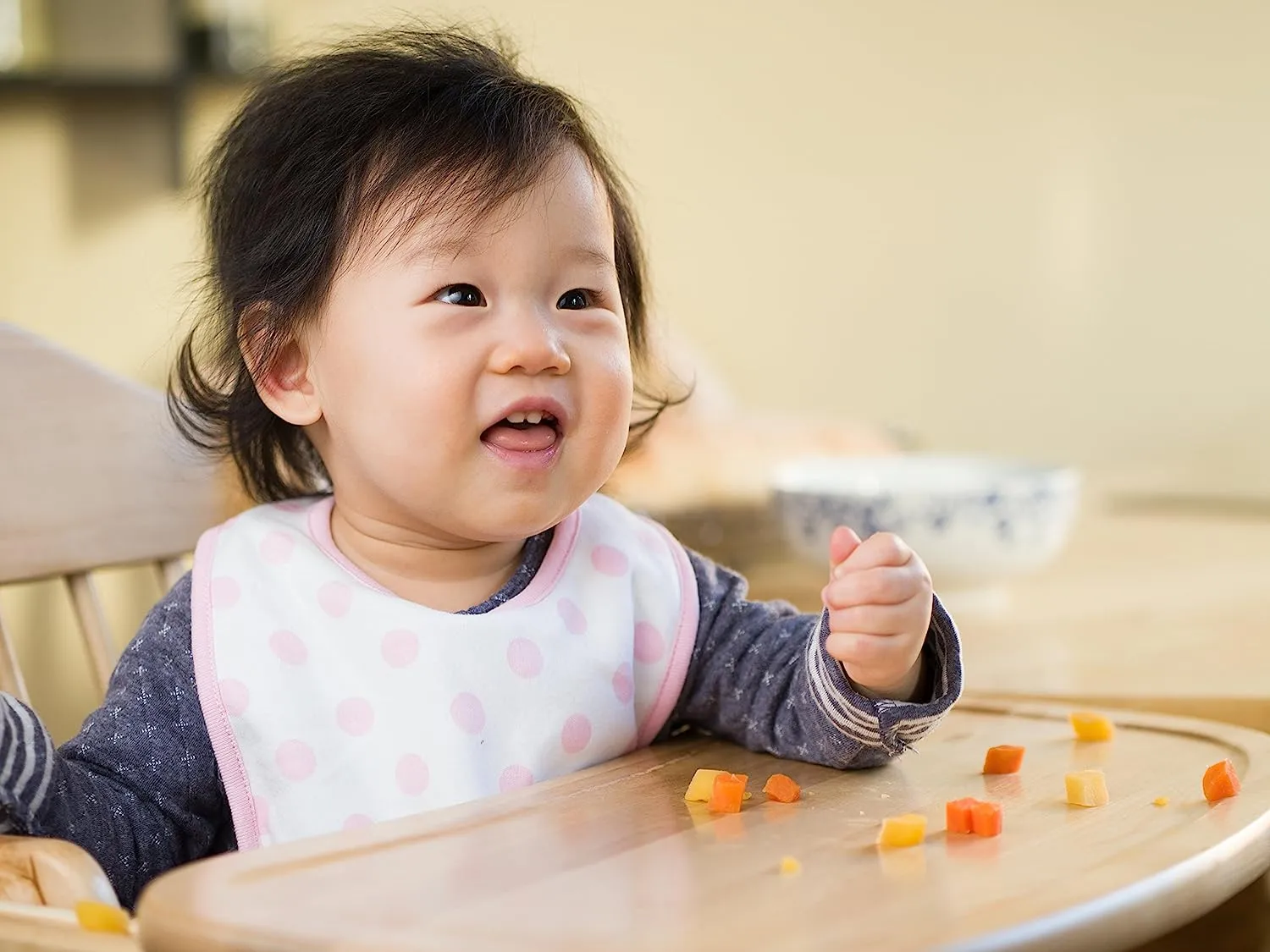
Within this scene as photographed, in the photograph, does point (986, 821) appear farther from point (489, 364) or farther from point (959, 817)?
point (489, 364)

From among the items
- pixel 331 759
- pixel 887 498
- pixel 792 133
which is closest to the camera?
pixel 331 759

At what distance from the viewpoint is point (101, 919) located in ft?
2.13

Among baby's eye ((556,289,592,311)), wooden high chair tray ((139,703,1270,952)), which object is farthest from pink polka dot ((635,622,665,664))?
baby's eye ((556,289,592,311))

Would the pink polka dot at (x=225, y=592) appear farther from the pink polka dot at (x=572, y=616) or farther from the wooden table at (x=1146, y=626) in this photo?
the wooden table at (x=1146, y=626)

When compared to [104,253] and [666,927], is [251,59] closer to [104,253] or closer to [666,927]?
[104,253]

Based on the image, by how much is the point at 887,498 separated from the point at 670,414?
759 mm

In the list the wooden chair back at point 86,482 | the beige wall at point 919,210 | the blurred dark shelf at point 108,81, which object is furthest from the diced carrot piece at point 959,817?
the blurred dark shelf at point 108,81

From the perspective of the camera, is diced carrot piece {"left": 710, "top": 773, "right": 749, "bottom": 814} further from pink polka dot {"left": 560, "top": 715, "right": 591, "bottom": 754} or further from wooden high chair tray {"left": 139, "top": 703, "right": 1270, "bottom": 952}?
pink polka dot {"left": 560, "top": 715, "right": 591, "bottom": 754}

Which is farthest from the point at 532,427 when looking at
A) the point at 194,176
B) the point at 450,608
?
the point at 194,176

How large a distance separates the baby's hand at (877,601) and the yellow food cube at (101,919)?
374 mm

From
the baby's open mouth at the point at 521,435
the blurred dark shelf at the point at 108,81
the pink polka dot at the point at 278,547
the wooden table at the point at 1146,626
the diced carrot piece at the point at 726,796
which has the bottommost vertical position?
the wooden table at the point at 1146,626

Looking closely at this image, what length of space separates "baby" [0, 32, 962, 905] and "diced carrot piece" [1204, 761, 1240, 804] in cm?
14

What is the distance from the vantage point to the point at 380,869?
0.65 meters

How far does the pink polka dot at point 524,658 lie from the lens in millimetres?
919
